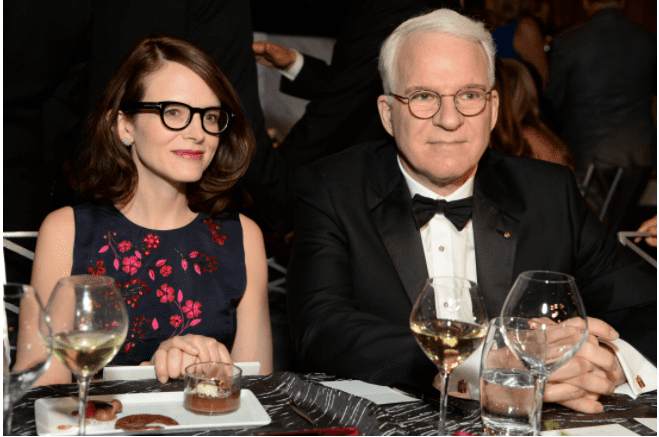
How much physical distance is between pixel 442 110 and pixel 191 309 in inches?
38.9

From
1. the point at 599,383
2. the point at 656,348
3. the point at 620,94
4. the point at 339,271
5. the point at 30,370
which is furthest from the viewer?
the point at 620,94

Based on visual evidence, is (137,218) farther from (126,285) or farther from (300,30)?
(300,30)

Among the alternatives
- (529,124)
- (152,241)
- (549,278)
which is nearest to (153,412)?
(549,278)

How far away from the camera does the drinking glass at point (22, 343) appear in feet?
3.10

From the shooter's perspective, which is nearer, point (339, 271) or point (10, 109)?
point (339, 271)

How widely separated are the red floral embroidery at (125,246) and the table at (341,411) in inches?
31.1

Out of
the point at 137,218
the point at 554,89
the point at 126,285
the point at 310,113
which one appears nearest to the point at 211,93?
the point at 137,218

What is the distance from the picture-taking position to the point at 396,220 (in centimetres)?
198

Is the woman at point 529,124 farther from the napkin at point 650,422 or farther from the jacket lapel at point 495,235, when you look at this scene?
the napkin at point 650,422

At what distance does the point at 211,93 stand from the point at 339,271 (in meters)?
0.69

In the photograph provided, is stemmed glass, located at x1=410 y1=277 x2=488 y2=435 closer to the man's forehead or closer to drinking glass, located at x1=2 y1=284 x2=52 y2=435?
drinking glass, located at x1=2 y1=284 x2=52 y2=435

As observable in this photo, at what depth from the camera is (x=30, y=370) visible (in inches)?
38.1

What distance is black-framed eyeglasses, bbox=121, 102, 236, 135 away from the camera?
1.97 meters

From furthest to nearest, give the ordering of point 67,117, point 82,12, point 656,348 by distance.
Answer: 1. point 67,117
2. point 82,12
3. point 656,348
